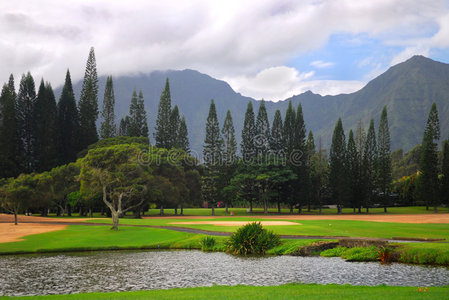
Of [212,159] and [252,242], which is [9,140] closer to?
[212,159]

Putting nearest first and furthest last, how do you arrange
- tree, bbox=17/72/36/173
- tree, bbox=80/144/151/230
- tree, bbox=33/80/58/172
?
tree, bbox=80/144/151/230 → tree, bbox=33/80/58/172 → tree, bbox=17/72/36/173

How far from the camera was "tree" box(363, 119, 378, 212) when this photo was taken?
78.4m

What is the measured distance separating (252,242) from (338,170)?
59.7 meters

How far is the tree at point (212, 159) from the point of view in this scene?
74750mm

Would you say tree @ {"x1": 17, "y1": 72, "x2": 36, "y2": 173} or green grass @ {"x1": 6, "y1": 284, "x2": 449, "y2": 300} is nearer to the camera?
green grass @ {"x1": 6, "y1": 284, "x2": 449, "y2": 300}

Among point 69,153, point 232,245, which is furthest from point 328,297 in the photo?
point 69,153

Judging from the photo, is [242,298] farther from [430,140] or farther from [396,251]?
[430,140]

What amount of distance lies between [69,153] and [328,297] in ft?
238

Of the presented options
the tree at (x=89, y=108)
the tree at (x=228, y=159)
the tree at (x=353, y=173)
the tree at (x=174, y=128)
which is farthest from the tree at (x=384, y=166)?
the tree at (x=89, y=108)

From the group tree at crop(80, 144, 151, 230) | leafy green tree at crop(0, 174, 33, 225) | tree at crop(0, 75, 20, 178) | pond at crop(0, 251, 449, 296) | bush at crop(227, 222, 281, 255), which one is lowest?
pond at crop(0, 251, 449, 296)

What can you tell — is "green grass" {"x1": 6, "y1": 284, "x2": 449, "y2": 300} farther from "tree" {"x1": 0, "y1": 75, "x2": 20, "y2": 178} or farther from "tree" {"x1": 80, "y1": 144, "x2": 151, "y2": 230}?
"tree" {"x1": 0, "y1": 75, "x2": 20, "y2": 178}

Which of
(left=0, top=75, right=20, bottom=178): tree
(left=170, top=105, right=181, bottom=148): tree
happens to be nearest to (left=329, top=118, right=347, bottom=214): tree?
(left=170, top=105, right=181, bottom=148): tree

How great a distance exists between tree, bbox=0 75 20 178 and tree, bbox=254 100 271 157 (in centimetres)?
4550

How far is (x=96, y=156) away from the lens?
34.0m
